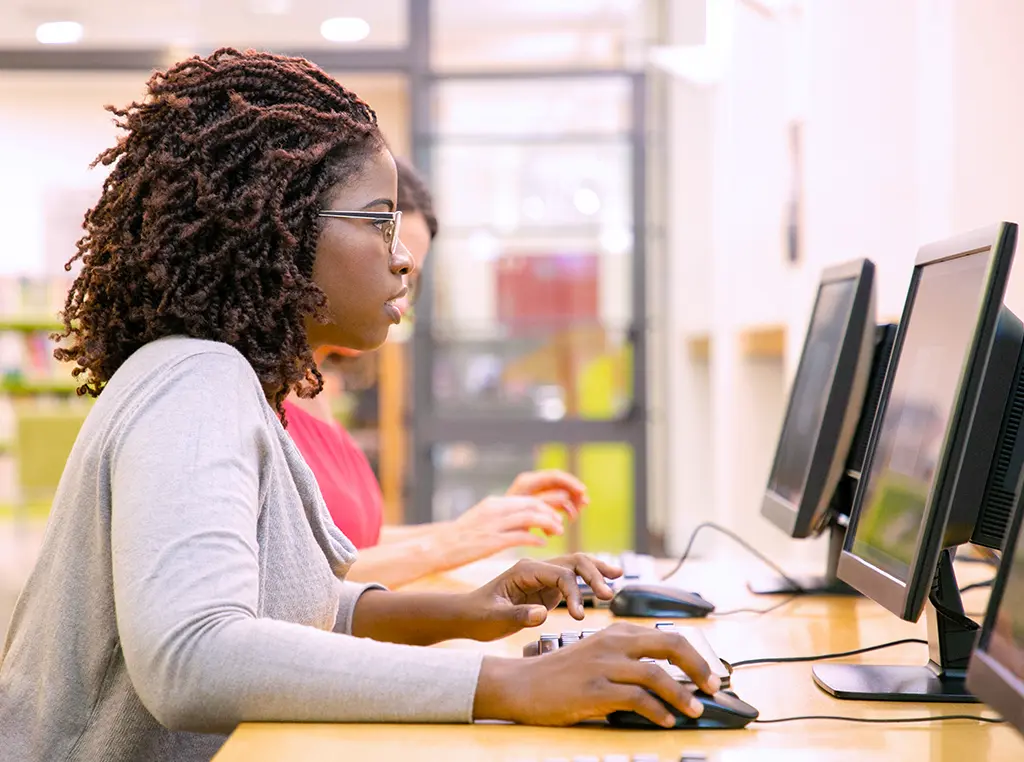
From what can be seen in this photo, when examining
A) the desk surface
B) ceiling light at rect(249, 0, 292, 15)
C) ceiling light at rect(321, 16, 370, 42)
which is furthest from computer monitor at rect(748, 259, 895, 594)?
ceiling light at rect(249, 0, 292, 15)

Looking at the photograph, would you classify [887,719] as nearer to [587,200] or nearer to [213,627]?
[213,627]

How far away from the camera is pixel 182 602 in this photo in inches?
33.0

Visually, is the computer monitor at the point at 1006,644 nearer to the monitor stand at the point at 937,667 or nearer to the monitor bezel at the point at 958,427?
the monitor bezel at the point at 958,427

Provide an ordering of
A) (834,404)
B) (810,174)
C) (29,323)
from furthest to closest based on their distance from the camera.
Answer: (29,323) → (810,174) → (834,404)

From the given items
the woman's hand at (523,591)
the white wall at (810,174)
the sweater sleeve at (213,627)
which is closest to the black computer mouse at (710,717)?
the sweater sleeve at (213,627)

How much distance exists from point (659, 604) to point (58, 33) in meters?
4.14

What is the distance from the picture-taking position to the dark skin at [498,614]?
884mm

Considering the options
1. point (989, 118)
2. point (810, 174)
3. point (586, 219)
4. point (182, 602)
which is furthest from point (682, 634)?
point (586, 219)

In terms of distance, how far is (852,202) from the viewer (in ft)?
8.21

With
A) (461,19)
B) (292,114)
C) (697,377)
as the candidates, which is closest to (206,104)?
(292,114)

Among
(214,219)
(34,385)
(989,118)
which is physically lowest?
(34,385)

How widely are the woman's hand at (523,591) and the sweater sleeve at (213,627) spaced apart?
332 mm

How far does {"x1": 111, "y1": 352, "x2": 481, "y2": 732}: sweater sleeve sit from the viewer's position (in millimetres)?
840

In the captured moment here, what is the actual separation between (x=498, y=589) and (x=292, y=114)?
1.76ft
